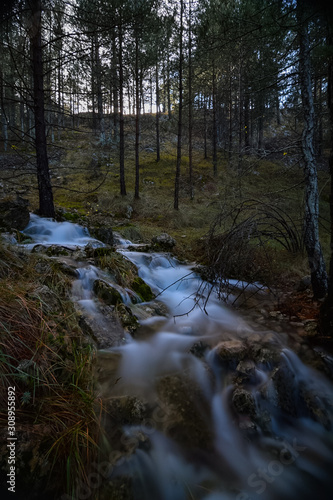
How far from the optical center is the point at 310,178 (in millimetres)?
4598

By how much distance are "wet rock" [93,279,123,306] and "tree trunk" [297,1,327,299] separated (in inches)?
149

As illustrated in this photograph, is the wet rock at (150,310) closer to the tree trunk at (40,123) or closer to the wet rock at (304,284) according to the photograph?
the wet rock at (304,284)

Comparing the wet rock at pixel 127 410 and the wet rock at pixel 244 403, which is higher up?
the wet rock at pixel 127 410

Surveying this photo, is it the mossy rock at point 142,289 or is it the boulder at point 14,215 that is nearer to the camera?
the mossy rock at point 142,289

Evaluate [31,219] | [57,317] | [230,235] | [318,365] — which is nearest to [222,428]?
[318,365]

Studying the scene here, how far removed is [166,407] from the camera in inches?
110

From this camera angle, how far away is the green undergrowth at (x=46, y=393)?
1.79m

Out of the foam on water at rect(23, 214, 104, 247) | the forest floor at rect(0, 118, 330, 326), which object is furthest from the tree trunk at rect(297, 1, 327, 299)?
the foam on water at rect(23, 214, 104, 247)

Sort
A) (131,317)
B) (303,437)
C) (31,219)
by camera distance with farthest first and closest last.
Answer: (31,219), (131,317), (303,437)

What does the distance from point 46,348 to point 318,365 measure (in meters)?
3.48

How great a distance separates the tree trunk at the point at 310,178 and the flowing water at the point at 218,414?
5.13 feet

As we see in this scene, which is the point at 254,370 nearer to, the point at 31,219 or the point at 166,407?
the point at 166,407

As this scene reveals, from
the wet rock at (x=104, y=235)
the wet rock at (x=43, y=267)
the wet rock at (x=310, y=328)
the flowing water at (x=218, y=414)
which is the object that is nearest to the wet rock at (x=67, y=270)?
the wet rock at (x=43, y=267)

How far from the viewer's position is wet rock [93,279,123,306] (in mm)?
4539
